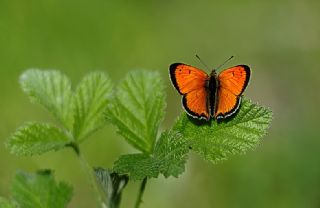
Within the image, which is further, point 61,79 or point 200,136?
point 61,79

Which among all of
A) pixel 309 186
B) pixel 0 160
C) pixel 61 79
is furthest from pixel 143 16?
pixel 61 79

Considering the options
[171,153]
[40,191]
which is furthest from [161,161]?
[40,191]

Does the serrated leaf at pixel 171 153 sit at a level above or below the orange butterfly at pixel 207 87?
below

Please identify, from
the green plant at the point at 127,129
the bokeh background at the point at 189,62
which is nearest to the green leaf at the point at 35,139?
the green plant at the point at 127,129

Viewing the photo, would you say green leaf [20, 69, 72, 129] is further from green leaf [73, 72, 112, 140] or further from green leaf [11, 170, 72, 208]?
green leaf [11, 170, 72, 208]

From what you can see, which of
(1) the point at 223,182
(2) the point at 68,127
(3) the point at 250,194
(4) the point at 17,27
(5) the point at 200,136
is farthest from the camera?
(4) the point at 17,27

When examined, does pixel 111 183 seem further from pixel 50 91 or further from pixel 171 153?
pixel 50 91

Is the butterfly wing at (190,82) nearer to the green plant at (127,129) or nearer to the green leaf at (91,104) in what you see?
the green plant at (127,129)

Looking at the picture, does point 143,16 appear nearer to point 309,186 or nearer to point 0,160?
point 0,160
